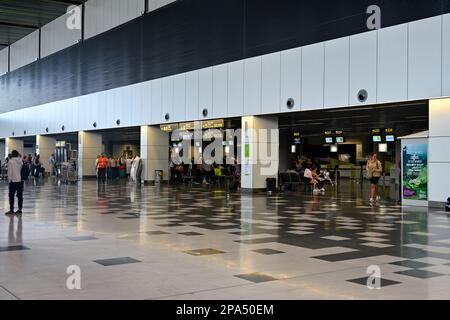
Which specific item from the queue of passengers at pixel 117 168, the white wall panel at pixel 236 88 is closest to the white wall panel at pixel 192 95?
the white wall panel at pixel 236 88

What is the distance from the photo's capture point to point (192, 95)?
27.4m

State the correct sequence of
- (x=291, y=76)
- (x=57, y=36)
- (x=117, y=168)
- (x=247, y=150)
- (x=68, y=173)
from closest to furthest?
(x=291, y=76)
(x=247, y=150)
(x=68, y=173)
(x=117, y=168)
(x=57, y=36)

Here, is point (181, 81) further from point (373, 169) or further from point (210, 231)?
point (210, 231)

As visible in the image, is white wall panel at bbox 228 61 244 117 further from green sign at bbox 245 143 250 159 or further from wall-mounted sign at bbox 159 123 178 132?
wall-mounted sign at bbox 159 123 178 132

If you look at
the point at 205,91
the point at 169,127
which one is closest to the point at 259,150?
the point at 205,91

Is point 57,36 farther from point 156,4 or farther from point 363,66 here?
point 363,66

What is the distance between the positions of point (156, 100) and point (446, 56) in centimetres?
1779

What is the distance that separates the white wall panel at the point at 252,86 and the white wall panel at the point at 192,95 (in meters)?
Result: 3.90

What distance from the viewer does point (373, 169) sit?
18953mm

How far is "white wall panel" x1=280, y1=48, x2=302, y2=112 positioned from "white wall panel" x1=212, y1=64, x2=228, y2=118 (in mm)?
3809

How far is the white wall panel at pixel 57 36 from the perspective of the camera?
40.1 metres
